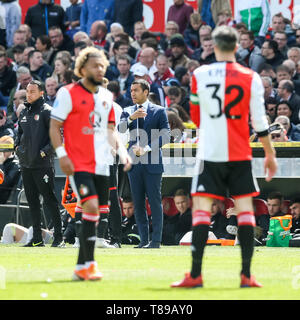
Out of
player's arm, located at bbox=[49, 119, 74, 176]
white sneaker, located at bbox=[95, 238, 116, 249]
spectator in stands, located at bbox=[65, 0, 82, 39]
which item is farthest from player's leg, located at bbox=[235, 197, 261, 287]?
spectator in stands, located at bbox=[65, 0, 82, 39]

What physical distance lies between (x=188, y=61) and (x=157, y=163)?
6560 mm

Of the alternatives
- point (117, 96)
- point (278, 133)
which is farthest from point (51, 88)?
point (278, 133)

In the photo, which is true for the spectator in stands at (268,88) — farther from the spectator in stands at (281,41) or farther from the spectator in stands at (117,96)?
the spectator in stands at (117,96)

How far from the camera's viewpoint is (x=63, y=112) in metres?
8.56

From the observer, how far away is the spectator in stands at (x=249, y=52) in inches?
730

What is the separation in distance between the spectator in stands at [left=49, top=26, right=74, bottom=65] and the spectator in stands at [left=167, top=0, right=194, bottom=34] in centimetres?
247

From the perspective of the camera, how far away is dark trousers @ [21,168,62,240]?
1366 centimetres

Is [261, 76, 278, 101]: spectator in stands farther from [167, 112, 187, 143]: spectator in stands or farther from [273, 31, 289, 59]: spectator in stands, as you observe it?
[167, 112, 187, 143]: spectator in stands

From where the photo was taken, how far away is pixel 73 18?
75.3ft

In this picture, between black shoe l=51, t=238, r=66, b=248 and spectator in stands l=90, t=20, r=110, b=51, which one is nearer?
black shoe l=51, t=238, r=66, b=248

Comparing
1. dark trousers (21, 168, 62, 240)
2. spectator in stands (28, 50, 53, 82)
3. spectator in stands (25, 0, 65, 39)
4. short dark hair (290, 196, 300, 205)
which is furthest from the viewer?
spectator in stands (25, 0, 65, 39)

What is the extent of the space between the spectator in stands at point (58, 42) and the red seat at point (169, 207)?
681 cm

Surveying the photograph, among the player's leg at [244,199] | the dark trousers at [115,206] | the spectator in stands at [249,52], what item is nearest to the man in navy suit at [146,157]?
the dark trousers at [115,206]

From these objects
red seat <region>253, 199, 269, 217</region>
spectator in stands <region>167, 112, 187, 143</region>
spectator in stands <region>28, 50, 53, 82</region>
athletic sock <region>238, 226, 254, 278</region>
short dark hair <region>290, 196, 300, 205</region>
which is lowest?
red seat <region>253, 199, 269, 217</region>
